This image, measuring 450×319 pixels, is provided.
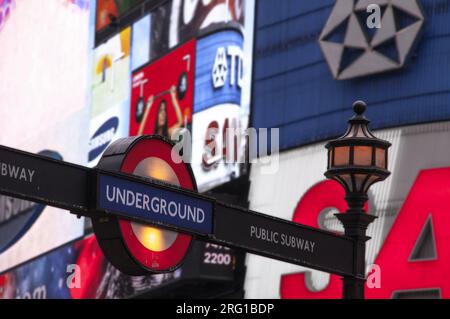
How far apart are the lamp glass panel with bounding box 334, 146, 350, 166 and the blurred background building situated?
85.5 feet

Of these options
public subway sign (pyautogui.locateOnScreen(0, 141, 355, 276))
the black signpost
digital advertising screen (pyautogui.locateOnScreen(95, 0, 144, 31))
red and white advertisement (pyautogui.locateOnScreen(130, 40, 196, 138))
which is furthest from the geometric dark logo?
public subway sign (pyautogui.locateOnScreen(0, 141, 355, 276))

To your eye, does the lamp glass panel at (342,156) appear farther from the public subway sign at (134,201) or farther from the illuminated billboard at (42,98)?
the illuminated billboard at (42,98)

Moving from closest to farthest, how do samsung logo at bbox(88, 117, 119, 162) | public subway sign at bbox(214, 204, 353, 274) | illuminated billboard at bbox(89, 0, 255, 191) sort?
public subway sign at bbox(214, 204, 353, 274)
illuminated billboard at bbox(89, 0, 255, 191)
samsung logo at bbox(88, 117, 119, 162)

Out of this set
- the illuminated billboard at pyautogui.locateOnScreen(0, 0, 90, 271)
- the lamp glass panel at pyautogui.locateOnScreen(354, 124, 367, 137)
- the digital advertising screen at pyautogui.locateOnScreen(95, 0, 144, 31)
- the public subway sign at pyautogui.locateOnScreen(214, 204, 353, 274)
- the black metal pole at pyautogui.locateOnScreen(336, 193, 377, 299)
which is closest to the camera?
the public subway sign at pyautogui.locateOnScreen(214, 204, 353, 274)

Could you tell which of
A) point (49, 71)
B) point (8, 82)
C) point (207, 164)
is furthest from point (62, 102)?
point (207, 164)

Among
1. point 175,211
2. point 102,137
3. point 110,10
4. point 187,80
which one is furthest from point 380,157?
point 110,10

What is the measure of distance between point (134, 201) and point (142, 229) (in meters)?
0.21

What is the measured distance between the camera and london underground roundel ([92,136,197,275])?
8.45m

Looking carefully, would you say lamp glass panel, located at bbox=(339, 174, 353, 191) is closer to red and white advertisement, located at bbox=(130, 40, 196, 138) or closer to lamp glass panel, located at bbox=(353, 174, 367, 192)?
lamp glass panel, located at bbox=(353, 174, 367, 192)

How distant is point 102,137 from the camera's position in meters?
55.6

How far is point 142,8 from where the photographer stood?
53.7 metres

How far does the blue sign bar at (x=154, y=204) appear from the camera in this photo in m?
8.50

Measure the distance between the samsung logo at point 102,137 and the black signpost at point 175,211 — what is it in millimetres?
43335
